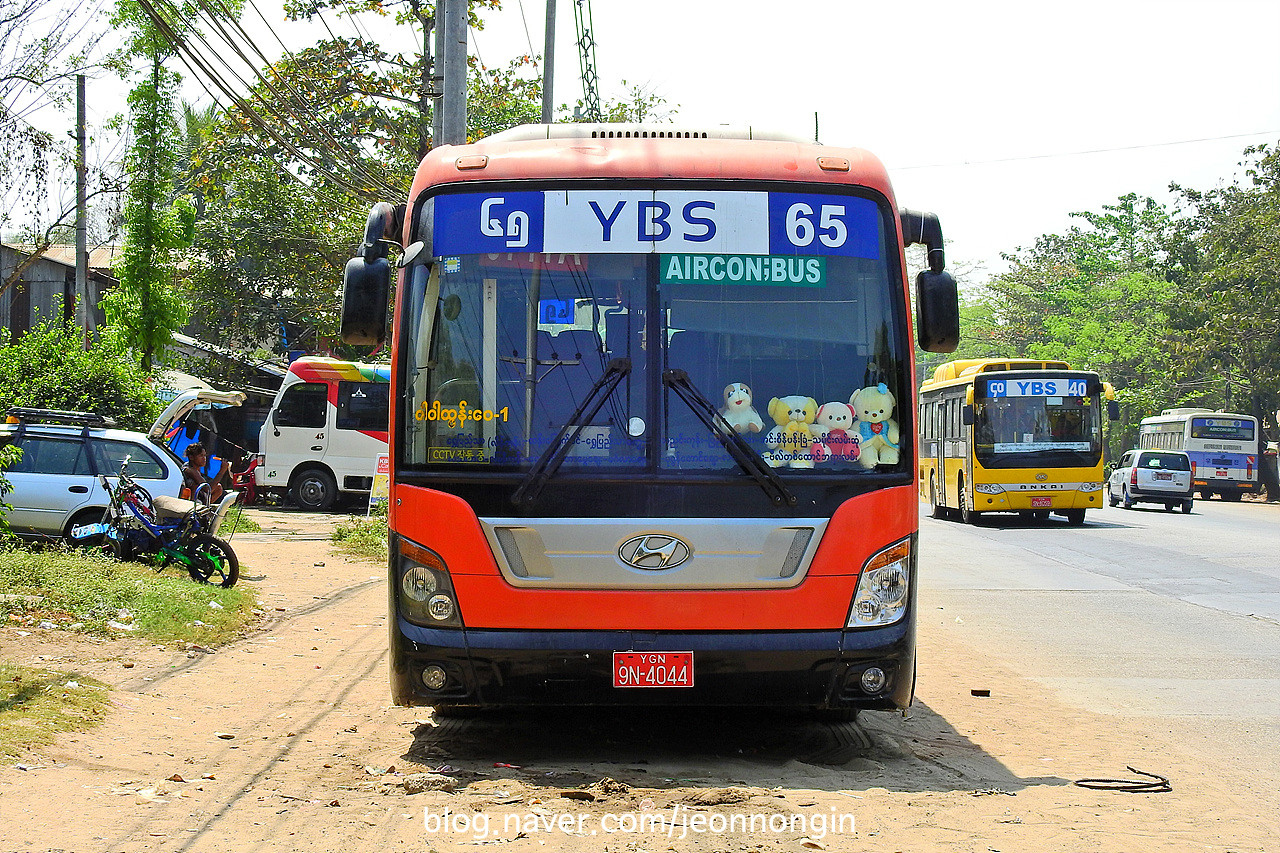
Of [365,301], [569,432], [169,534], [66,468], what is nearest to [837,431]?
[569,432]

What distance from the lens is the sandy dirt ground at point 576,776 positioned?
16.4ft

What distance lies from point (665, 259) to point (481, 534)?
159 cm

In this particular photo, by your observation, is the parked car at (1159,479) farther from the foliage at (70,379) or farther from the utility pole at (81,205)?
the utility pole at (81,205)

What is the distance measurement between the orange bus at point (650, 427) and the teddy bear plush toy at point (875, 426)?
0.4 inches

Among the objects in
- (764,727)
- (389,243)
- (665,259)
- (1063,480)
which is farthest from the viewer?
(1063,480)

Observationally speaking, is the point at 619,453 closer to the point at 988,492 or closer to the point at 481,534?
the point at 481,534

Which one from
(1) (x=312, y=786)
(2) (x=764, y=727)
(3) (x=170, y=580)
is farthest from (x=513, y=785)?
(3) (x=170, y=580)

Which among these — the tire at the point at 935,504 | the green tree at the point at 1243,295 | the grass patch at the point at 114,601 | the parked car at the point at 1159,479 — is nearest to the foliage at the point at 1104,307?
the green tree at the point at 1243,295

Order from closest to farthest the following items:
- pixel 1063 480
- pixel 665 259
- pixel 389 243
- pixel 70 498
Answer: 1. pixel 665 259
2. pixel 389 243
3. pixel 70 498
4. pixel 1063 480

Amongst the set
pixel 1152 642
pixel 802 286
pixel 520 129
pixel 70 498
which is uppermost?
pixel 520 129

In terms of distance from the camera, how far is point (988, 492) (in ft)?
84.8

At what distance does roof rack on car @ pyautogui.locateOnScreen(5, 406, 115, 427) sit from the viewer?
14414 millimetres

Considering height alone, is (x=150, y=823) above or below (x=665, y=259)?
below

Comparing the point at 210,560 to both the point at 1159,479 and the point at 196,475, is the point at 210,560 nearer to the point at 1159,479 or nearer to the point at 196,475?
the point at 196,475
